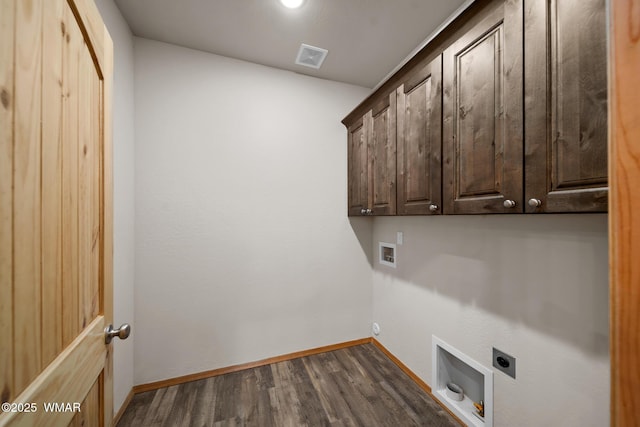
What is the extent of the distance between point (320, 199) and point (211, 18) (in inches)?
63.7

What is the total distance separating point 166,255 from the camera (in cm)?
195

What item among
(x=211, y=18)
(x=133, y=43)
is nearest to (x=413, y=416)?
(x=211, y=18)

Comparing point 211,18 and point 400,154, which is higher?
point 211,18

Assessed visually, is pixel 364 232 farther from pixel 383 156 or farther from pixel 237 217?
pixel 237 217

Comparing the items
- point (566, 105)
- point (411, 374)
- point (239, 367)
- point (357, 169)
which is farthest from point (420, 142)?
point (239, 367)

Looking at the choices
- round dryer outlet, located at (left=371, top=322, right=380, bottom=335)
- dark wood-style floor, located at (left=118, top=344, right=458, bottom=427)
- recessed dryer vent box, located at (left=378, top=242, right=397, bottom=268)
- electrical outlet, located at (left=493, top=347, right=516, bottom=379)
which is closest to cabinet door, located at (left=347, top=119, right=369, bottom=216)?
recessed dryer vent box, located at (left=378, top=242, right=397, bottom=268)

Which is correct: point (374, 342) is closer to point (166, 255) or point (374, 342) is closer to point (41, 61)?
point (166, 255)

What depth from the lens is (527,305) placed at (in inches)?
49.1

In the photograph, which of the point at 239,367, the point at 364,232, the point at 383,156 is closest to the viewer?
the point at 383,156

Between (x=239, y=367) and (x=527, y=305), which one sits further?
(x=239, y=367)

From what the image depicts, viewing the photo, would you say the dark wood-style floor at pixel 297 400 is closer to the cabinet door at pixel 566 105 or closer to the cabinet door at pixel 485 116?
the cabinet door at pixel 485 116

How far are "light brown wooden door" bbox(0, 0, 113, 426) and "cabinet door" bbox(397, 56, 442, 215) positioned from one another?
4.94 ft

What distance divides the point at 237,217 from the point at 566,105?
2093mm

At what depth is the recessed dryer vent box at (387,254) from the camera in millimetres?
2297
